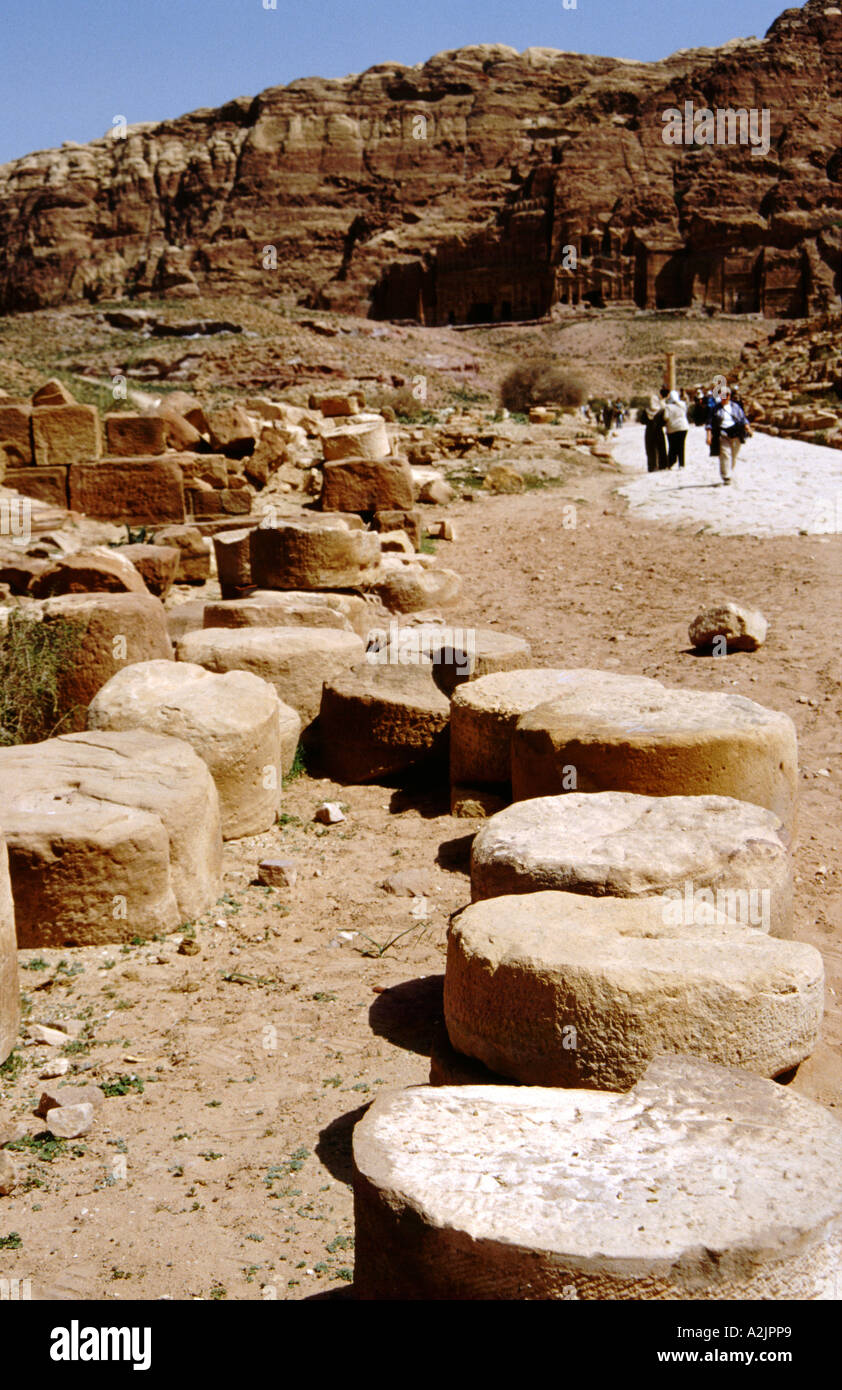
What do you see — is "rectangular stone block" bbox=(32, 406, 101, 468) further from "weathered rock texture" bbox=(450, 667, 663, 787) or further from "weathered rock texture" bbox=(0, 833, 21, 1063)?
"weathered rock texture" bbox=(0, 833, 21, 1063)

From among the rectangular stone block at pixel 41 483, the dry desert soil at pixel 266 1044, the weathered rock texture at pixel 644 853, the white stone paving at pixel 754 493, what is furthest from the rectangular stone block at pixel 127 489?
the weathered rock texture at pixel 644 853

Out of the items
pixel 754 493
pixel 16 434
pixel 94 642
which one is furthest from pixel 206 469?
pixel 94 642

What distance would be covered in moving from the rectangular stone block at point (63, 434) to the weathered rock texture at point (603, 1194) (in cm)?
1144

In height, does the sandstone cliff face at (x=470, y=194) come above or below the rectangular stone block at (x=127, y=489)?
above

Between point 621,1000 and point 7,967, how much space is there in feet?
6.21

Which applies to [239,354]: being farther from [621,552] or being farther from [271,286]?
[271,286]

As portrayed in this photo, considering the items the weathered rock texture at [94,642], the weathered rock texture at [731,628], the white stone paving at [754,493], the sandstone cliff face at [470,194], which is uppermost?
the sandstone cliff face at [470,194]

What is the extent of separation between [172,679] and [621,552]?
7753 millimetres

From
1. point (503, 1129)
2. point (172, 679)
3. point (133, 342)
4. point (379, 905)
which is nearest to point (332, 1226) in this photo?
point (503, 1129)

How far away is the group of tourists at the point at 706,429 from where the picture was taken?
16000 millimetres

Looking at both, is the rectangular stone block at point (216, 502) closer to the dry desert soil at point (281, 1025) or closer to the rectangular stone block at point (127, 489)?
the rectangular stone block at point (127, 489)

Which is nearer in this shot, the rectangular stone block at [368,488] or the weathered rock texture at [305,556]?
the weathered rock texture at [305,556]

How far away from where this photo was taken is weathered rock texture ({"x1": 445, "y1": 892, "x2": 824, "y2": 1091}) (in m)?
2.90
